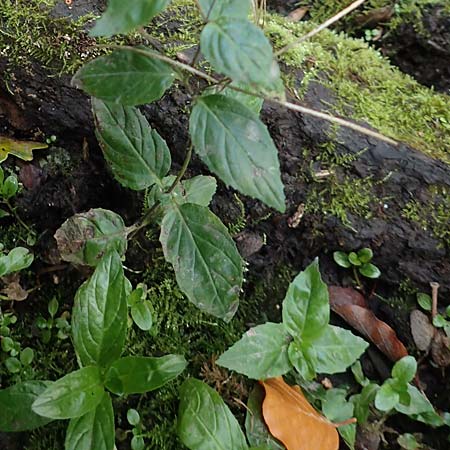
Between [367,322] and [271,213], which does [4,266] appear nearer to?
[271,213]

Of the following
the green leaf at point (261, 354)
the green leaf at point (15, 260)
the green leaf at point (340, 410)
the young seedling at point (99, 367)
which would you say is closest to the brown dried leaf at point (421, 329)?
the green leaf at point (340, 410)

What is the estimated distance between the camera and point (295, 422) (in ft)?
4.41

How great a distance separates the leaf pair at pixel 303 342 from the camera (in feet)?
4.33

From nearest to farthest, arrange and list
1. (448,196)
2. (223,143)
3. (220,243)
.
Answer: (223,143), (220,243), (448,196)

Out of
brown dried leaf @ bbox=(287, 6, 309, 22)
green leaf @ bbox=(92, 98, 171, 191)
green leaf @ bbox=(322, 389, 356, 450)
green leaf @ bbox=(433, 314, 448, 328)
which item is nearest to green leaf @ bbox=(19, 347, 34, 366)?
green leaf @ bbox=(92, 98, 171, 191)

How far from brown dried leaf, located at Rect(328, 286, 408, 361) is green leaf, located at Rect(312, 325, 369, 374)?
18 centimetres

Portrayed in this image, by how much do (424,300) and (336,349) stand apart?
342 millimetres

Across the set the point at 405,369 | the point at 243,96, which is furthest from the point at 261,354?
the point at 243,96

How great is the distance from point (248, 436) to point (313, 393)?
7.9 inches

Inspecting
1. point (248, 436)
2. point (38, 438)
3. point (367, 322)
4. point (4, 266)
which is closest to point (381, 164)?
point (367, 322)

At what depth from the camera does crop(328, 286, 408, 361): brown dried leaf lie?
58.8 inches

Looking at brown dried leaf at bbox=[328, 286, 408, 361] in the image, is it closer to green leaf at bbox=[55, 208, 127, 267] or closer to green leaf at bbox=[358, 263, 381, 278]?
green leaf at bbox=[358, 263, 381, 278]

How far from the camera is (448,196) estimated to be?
154cm

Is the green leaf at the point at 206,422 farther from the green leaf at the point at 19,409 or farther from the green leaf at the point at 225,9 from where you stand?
the green leaf at the point at 225,9
